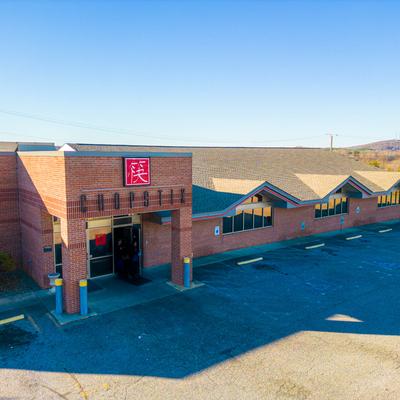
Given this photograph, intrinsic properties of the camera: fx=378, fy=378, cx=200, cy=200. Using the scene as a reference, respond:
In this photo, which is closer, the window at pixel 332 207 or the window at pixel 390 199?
the window at pixel 332 207

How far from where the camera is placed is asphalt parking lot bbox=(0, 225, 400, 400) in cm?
892

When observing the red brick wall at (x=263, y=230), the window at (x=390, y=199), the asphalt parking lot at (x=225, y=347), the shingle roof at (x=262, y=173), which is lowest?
the asphalt parking lot at (x=225, y=347)

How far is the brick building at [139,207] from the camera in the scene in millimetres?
12539

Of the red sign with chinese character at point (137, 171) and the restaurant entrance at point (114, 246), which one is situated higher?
the red sign with chinese character at point (137, 171)

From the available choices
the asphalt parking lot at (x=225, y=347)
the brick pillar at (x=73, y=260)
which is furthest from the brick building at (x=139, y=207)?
the asphalt parking lot at (x=225, y=347)

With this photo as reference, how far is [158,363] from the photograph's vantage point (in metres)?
9.88

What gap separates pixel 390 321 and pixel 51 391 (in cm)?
1050

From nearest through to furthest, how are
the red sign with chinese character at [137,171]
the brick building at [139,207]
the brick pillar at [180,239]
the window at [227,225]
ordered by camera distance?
the brick building at [139,207], the red sign with chinese character at [137,171], the brick pillar at [180,239], the window at [227,225]

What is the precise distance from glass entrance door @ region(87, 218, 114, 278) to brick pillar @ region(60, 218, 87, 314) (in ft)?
10.9

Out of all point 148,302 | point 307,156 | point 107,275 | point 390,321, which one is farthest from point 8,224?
point 307,156

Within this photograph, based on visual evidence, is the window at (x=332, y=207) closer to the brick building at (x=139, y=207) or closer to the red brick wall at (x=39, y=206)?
the brick building at (x=139, y=207)

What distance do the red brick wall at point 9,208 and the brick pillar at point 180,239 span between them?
7135mm

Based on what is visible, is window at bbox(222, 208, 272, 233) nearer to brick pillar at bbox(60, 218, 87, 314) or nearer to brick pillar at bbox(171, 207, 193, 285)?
brick pillar at bbox(171, 207, 193, 285)

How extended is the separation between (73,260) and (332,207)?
2072 centimetres
